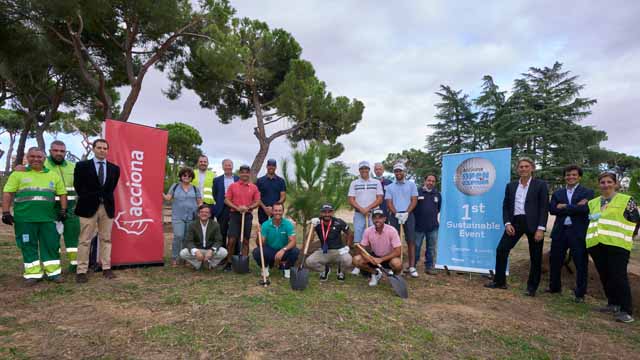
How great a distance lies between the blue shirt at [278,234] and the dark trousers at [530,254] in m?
2.91

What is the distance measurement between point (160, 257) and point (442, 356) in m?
4.38

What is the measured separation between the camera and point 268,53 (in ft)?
49.6

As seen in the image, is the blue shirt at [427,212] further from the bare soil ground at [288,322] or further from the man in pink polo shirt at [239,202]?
the man in pink polo shirt at [239,202]

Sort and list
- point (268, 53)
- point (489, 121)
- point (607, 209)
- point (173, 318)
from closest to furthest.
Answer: point (173, 318) < point (607, 209) < point (268, 53) < point (489, 121)

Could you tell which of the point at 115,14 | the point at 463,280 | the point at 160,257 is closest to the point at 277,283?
the point at 160,257

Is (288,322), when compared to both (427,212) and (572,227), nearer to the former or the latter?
(427,212)

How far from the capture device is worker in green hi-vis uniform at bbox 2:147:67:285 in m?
4.04

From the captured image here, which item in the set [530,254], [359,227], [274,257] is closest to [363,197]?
[359,227]

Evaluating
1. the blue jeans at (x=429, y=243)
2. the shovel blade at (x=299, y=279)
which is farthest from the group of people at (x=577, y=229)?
the shovel blade at (x=299, y=279)

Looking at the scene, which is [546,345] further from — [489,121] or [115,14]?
[489,121]

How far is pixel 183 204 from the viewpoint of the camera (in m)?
5.29

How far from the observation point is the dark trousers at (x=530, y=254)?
4461mm

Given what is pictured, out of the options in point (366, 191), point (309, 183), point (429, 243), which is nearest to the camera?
point (366, 191)

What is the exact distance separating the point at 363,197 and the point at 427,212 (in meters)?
1.06
